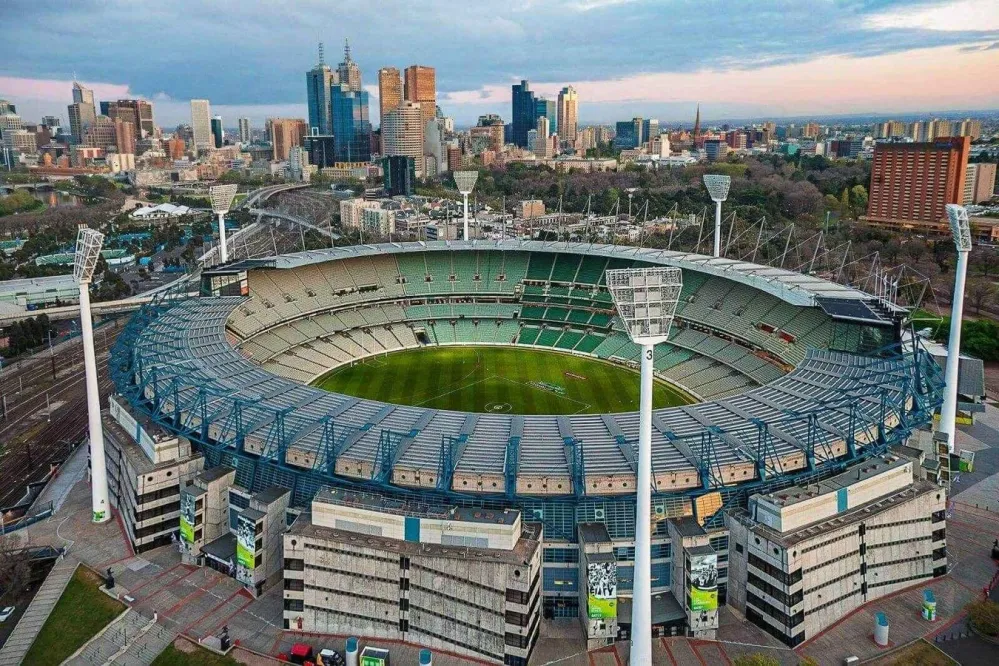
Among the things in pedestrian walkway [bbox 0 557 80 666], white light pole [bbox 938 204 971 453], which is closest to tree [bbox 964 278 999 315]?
white light pole [bbox 938 204 971 453]

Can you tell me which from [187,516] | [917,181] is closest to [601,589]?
[187,516]

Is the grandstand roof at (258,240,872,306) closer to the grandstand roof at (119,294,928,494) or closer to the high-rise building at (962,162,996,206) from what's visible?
the grandstand roof at (119,294,928,494)

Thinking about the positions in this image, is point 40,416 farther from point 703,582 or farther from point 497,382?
point 703,582

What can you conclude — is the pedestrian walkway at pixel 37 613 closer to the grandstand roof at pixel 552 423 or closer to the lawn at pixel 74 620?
the lawn at pixel 74 620

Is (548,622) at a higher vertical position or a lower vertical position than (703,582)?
lower

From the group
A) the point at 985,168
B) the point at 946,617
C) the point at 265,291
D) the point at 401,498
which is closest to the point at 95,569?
the point at 401,498

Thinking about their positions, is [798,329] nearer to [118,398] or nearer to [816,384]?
[816,384]

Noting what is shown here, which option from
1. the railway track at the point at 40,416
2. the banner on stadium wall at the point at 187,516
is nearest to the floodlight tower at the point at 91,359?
the banner on stadium wall at the point at 187,516
